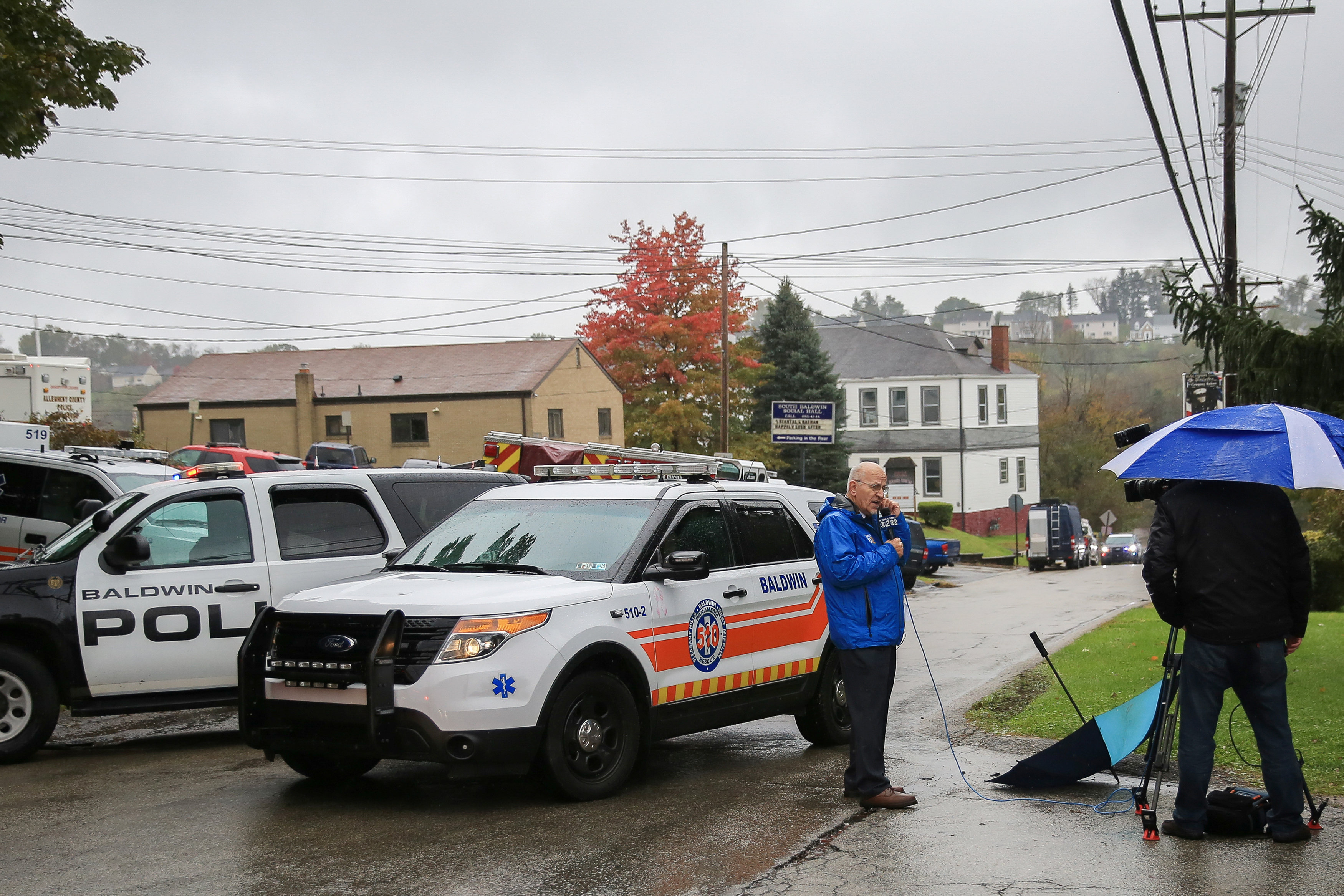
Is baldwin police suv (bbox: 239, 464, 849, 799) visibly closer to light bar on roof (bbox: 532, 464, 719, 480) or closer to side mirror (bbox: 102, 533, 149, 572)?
light bar on roof (bbox: 532, 464, 719, 480)

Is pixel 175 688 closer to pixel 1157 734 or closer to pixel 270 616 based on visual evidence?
pixel 270 616

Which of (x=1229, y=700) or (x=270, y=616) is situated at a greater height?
(x=270, y=616)

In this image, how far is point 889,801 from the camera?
22.2 feet

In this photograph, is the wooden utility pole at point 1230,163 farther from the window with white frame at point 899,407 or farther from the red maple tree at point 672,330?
the window with white frame at point 899,407

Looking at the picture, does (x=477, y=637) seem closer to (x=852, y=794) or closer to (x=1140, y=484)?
(x=852, y=794)

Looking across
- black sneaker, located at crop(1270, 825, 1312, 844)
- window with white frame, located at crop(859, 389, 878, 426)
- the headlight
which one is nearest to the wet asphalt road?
black sneaker, located at crop(1270, 825, 1312, 844)

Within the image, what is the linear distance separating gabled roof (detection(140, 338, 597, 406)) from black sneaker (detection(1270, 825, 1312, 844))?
41096 millimetres

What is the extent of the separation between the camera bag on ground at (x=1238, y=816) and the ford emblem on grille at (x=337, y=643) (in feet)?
14.7

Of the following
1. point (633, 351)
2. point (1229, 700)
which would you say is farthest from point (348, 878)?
point (633, 351)

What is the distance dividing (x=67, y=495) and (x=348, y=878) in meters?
9.06

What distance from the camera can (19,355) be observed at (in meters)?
33.8

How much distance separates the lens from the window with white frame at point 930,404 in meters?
63.8

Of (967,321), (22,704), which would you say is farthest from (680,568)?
(967,321)

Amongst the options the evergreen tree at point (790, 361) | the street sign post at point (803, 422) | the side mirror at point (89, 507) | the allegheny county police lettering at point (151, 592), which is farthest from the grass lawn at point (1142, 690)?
the evergreen tree at point (790, 361)
